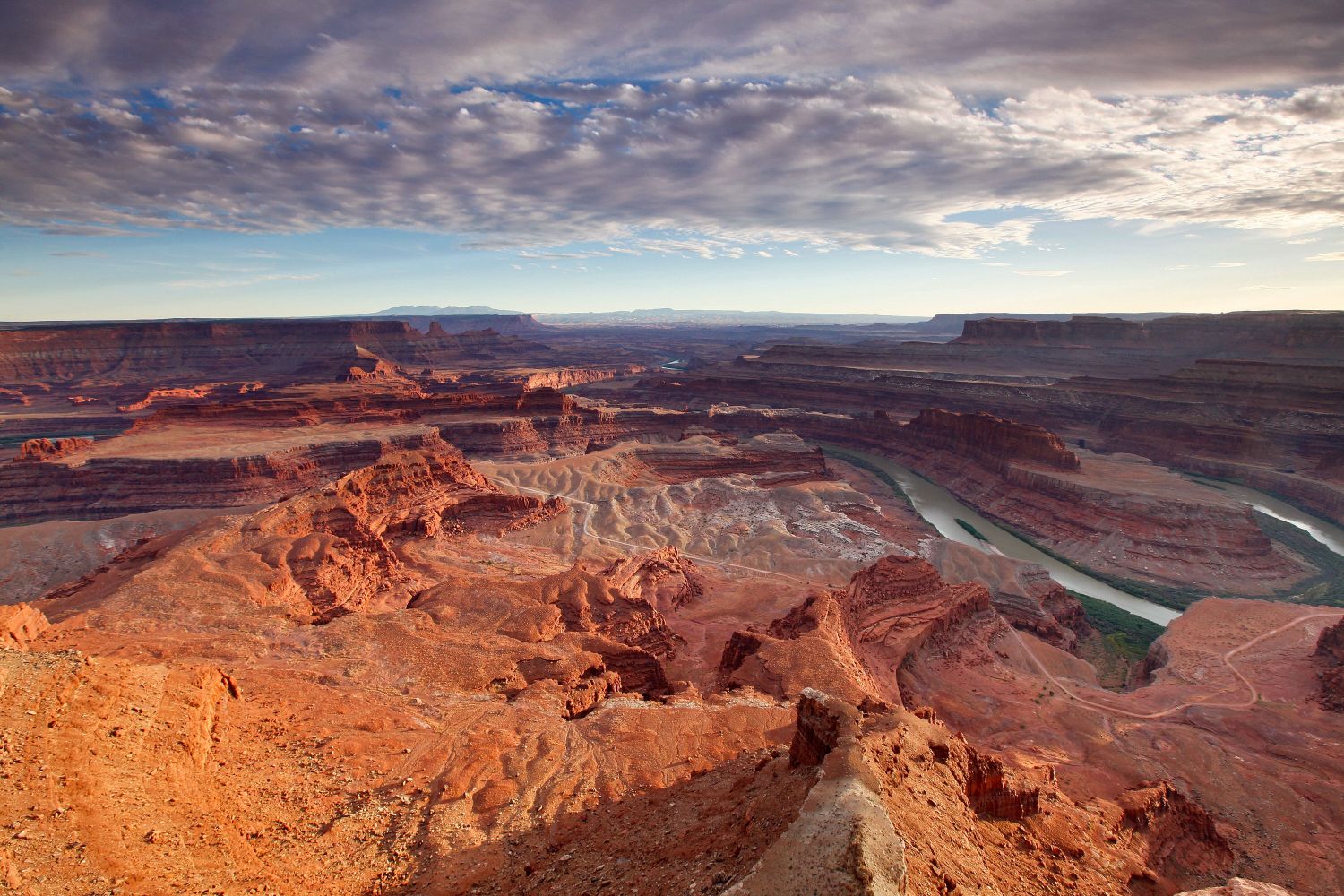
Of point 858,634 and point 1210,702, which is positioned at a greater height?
point 858,634

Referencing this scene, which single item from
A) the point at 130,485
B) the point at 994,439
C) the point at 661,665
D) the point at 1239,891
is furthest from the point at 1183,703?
the point at 130,485

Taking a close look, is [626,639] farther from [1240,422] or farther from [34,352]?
[34,352]

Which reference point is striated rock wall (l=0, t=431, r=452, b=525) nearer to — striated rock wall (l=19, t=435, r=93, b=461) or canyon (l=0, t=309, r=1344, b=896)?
canyon (l=0, t=309, r=1344, b=896)

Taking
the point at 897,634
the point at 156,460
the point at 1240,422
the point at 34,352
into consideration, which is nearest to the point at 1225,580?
the point at 897,634

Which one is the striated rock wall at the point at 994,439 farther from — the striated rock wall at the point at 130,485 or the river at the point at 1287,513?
the striated rock wall at the point at 130,485

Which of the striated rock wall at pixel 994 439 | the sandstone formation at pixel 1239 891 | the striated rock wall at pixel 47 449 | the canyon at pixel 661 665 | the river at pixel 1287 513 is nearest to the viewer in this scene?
the canyon at pixel 661 665

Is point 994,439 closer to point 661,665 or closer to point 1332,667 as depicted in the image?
point 1332,667

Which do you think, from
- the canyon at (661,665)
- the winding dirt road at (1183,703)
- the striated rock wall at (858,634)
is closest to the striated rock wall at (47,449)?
the canyon at (661,665)
